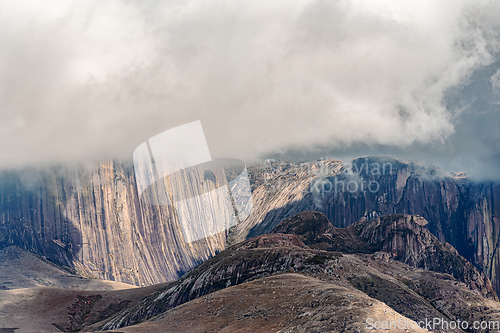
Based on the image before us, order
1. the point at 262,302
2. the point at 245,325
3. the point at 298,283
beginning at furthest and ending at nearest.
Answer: the point at 298,283, the point at 262,302, the point at 245,325

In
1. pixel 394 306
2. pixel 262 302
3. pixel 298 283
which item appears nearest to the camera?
pixel 262 302

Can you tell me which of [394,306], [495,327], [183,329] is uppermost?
[183,329]

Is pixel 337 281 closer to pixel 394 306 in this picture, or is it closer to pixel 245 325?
pixel 394 306

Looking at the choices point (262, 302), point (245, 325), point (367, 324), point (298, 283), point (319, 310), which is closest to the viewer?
point (367, 324)

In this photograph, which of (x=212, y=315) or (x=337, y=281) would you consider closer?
(x=212, y=315)

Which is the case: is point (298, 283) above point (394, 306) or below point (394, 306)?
above

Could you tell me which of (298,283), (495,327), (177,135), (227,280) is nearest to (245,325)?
(298,283)

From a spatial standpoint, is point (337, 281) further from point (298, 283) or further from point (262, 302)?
point (262, 302)

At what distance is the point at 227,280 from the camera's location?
196 m

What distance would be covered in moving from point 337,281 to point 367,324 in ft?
281

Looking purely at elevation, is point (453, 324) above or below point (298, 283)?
below

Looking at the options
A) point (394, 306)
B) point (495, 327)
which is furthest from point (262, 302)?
point (495, 327)

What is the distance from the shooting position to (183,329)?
123875 mm

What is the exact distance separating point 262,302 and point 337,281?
5006 cm
